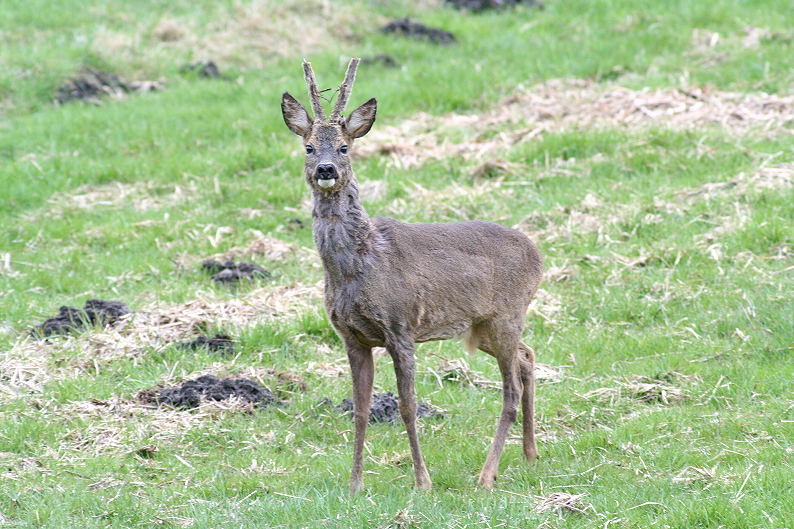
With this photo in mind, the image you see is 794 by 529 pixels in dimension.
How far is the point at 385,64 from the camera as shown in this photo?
1727 cm

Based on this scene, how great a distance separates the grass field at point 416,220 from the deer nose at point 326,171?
1.87 meters

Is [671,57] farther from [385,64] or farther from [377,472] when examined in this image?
[377,472]

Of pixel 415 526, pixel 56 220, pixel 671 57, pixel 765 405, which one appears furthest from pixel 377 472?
pixel 671 57

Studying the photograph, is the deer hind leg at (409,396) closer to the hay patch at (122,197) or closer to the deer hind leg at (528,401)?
the deer hind leg at (528,401)

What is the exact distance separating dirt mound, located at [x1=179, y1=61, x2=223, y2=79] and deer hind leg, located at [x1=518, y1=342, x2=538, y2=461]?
1059 centimetres

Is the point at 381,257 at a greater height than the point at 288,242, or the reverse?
the point at 381,257

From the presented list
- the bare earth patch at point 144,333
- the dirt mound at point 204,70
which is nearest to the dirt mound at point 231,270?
the bare earth patch at point 144,333

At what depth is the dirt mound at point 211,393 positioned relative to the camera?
8.26m

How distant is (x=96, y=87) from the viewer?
16484 millimetres

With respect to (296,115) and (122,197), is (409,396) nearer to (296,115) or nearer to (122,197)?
(296,115)

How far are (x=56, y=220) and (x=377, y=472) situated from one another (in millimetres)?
6776

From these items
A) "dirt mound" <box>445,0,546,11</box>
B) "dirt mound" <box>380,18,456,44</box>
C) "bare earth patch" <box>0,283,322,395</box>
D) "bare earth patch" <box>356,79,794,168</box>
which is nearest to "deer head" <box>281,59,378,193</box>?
"bare earth patch" <box>0,283,322,395</box>

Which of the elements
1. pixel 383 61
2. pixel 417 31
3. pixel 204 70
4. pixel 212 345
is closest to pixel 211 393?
pixel 212 345

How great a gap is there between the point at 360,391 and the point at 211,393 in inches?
71.3
